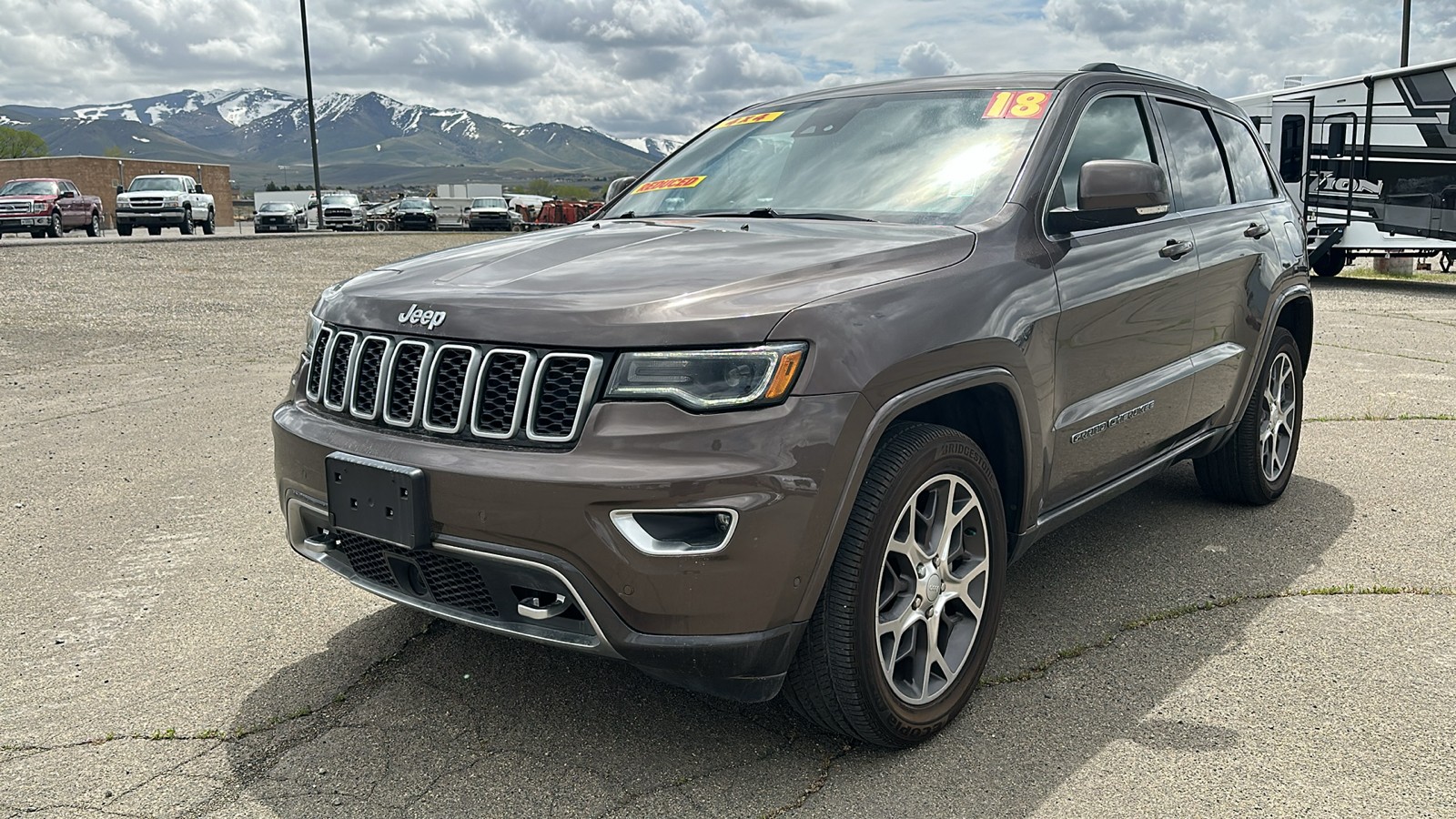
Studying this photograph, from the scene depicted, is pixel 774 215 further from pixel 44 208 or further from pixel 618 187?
pixel 44 208

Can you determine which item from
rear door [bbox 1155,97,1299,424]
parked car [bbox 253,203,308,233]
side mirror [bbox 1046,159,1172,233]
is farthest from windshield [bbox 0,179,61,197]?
side mirror [bbox 1046,159,1172,233]

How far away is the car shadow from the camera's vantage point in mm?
2869

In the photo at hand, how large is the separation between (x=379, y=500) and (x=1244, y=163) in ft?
13.5

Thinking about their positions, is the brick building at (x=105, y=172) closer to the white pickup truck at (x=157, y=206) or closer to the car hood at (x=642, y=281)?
the white pickup truck at (x=157, y=206)

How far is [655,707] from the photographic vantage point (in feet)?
11.0

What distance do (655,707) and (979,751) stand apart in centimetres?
90

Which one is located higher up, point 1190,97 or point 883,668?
point 1190,97

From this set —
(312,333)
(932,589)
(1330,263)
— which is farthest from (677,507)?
(1330,263)

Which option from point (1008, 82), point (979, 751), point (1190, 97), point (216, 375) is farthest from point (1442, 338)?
point (216, 375)

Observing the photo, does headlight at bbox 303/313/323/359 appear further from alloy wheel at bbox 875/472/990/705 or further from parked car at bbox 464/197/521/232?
parked car at bbox 464/197/521/232

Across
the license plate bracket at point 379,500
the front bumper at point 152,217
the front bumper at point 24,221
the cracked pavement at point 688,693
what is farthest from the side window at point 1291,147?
the front bumper at point 152,217

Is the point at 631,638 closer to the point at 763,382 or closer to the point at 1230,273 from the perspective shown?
the point at 763,382

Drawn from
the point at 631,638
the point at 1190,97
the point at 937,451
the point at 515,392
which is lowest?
the point at 631,638

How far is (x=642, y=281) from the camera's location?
2.87 m
